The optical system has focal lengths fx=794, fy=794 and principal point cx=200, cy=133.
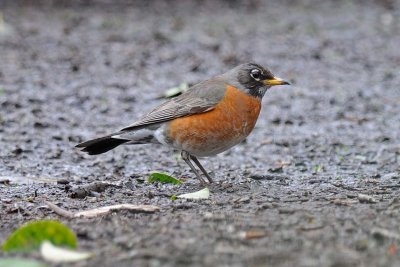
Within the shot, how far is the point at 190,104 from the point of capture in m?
6.67

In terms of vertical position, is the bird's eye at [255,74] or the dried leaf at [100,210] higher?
the bird's eye at [255,74]

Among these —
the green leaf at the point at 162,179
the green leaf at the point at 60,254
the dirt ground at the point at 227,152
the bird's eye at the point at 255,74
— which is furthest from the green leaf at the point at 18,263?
the bird's eye at the point at 255,74

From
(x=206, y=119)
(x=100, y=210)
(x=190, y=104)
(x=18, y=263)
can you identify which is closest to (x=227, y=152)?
(x=190, y=104)

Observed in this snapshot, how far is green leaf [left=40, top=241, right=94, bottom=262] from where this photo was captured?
3926 mm

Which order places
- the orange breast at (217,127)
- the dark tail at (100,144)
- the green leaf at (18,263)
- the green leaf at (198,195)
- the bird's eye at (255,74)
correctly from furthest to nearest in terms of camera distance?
the bird's eye at (255,74) → the dark tail at (100,144) → the orange breast at (217,127) → the green leaf at (198,195) → the green leaf at (18,263)

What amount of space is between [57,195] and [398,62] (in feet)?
26.5

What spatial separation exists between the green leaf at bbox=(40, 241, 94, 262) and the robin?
2520 millimetres

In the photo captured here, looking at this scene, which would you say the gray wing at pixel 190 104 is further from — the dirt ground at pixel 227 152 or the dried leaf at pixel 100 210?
the dried leaf at pixel 100 210

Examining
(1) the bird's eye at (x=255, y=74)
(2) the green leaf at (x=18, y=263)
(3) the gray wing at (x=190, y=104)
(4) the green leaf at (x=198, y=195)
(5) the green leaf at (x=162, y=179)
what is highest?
Answer: (1) the bird's eye at (x=255, y=74)

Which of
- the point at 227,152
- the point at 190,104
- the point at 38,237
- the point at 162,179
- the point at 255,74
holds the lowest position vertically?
the point at 227,152

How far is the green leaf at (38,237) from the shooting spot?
167 inches

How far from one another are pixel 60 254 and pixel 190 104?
9.48ft

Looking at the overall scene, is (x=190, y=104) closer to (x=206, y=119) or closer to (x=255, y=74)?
(x=206, y=119)

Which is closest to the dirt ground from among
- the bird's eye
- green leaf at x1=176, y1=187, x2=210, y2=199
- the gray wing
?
green leaf at x1=176, y1=187, x2=210, y2=199
